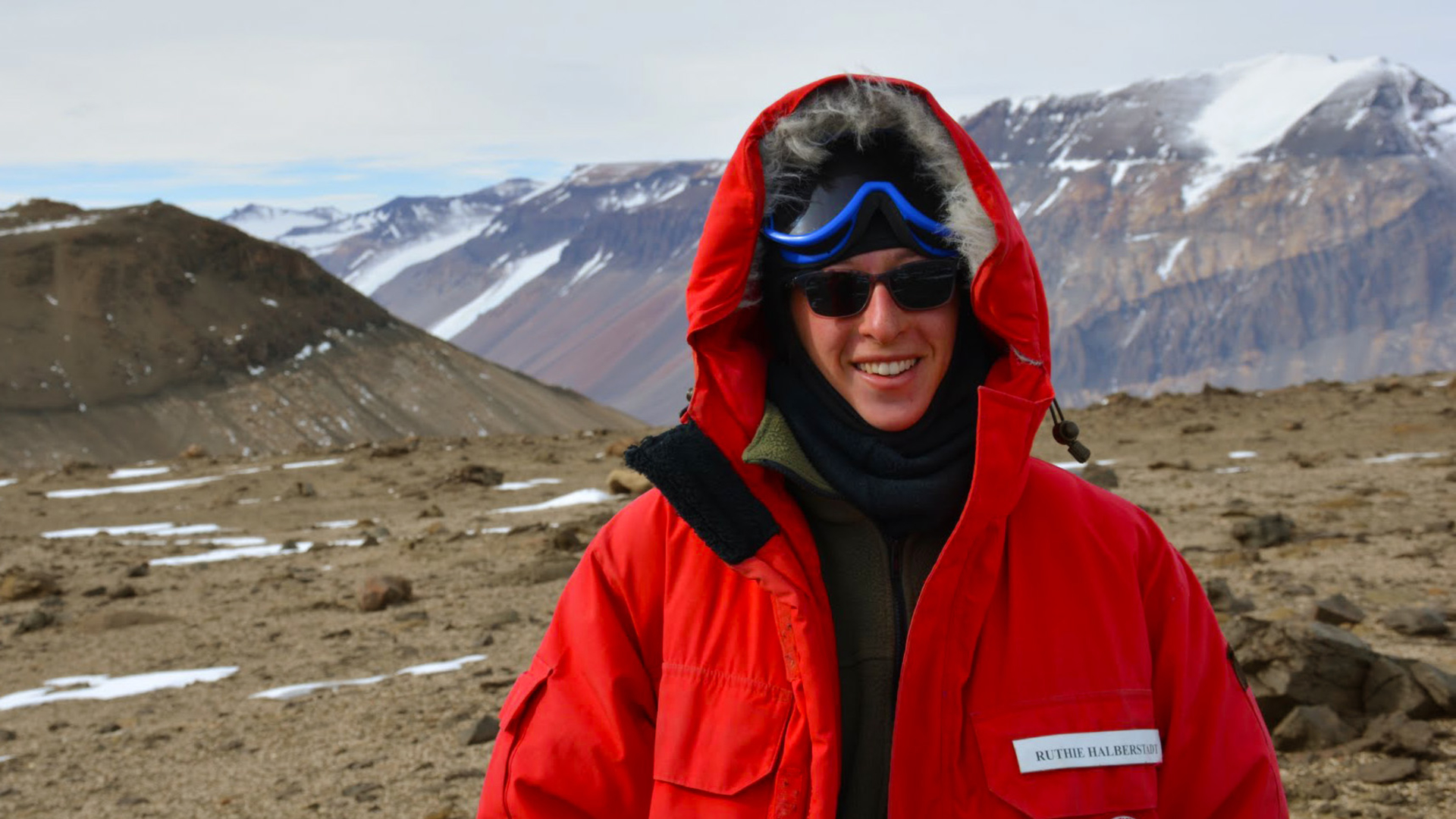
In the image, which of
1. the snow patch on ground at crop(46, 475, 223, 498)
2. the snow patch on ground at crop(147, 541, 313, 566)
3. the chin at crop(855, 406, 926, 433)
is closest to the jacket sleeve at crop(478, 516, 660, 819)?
the chin at crop(855, 406, 926, 433)

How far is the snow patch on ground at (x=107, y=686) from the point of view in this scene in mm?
7098

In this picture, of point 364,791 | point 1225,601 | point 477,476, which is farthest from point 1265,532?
point 477,476

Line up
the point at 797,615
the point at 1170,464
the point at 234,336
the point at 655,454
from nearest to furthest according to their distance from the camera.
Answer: the point at 797,615
the point at 655,454
the point at 1170,464
the point at 234,336

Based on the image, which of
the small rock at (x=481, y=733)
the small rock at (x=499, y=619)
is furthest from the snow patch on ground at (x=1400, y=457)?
the small rock at (x=481, y=733)

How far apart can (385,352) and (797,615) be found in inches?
1894

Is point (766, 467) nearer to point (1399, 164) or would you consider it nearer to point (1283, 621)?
point (1283, 621)

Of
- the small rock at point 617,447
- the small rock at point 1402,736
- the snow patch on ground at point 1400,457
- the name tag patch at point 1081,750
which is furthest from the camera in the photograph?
the small rock at point 617,447

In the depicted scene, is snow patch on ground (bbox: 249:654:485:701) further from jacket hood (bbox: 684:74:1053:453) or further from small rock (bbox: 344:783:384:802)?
jacket hood (bbox: 684:74:1053:453)

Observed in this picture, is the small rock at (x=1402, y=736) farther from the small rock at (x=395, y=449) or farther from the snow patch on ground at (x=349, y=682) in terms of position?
the small rock at (x=395, y=449)

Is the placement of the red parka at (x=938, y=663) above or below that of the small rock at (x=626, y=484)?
above

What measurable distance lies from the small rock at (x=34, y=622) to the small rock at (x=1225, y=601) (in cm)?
750

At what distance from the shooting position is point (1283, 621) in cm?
465

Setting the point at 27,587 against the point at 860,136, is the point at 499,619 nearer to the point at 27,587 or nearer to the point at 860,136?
the point at 27,587

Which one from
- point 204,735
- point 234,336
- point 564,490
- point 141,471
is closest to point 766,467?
→ point 204,735
